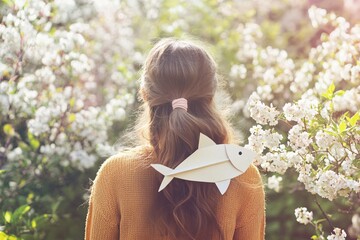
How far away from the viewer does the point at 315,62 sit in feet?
12.3

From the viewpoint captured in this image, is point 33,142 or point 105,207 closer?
point 105,207

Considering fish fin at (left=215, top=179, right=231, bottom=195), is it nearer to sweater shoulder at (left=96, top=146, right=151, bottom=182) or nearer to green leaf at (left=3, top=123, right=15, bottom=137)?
sweater shoulder at (left=96, top=146, right=151, bottom=182)

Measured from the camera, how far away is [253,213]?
1.94 metres

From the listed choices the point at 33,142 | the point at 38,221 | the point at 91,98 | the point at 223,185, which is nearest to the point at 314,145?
the point at 223,185

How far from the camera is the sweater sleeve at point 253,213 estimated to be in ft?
6.26

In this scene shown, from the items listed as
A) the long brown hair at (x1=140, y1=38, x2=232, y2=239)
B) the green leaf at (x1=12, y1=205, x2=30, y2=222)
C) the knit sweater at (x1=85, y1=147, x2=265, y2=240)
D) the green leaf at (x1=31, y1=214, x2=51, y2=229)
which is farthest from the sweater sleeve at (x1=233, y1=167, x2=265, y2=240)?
the green leaf at (x1=31, y1=214, x2=51, y2=229)

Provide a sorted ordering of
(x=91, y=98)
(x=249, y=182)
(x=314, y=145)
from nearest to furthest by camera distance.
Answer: (x=249, y=182), (x=314, y=145), (x=91, y=98)

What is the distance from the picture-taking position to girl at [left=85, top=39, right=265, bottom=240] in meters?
1.81

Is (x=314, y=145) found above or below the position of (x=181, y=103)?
below

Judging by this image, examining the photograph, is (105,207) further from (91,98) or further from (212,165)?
(91,98)

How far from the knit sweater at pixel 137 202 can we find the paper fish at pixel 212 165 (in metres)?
0.06

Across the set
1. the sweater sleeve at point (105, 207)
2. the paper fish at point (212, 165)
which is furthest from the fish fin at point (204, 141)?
the sweater sleeve at point (105, 207)

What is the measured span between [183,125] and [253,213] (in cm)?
31

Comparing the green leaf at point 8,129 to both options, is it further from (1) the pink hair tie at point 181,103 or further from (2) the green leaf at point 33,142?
(1) the pink hair tie at point 181,103
